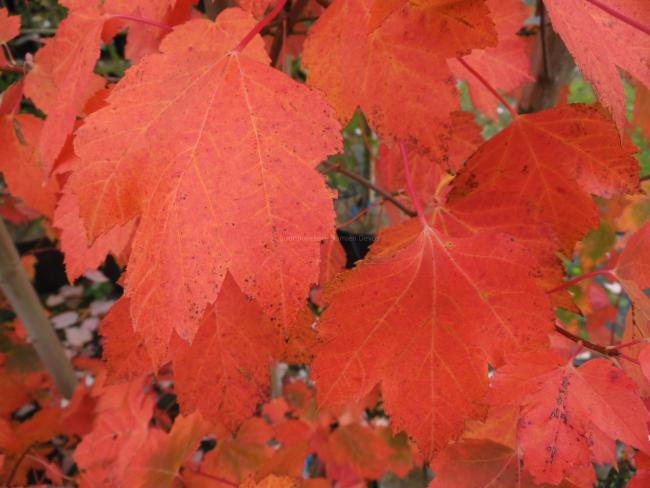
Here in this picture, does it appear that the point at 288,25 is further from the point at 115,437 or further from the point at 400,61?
the point at 115,437

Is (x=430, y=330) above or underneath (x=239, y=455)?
above

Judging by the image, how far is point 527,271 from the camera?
1.49 feet

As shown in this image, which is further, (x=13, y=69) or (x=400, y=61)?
(x=13, y=69)

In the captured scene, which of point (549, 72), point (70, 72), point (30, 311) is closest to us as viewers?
point (70, 72)

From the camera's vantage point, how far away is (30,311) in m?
1.12

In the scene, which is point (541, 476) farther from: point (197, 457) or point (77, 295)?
point (77, 295)

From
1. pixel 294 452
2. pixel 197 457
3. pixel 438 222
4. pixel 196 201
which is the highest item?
pixel 196 201

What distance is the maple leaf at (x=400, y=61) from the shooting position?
442mm

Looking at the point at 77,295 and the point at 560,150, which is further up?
the point at 560,150

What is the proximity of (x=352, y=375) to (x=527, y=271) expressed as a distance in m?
0.18

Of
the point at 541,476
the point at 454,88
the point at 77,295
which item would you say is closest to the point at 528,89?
the point at 454,88

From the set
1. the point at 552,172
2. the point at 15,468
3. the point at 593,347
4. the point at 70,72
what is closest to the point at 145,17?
the point at 70,72

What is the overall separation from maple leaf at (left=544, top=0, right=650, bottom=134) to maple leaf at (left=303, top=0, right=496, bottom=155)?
0.06m

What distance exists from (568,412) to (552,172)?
0.26 meters
